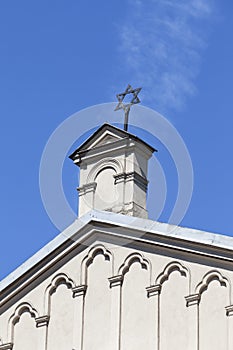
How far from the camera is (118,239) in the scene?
34.3 metres

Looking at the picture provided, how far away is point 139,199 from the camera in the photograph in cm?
3628

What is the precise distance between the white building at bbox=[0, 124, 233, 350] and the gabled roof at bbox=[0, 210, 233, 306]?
0.8 inches

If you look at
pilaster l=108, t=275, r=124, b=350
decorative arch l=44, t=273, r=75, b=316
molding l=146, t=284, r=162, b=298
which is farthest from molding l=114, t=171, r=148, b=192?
molding l=146, t=284, r=162, b=298

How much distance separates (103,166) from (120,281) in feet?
13.2

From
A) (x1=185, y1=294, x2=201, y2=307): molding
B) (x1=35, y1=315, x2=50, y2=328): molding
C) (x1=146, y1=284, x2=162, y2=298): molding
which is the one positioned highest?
(x1=146, y1=284, x2=162, y2=298): molding

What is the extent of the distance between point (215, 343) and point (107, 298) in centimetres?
315

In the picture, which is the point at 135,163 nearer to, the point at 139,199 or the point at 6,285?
the point at 139,199

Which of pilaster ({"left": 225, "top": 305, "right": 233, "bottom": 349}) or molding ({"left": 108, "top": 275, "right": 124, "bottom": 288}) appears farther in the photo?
molding ({"left": 108, "top": 275, "right": 124, "bottom": 288})

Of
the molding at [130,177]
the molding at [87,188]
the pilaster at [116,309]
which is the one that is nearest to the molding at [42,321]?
the pilaster at [116,309]

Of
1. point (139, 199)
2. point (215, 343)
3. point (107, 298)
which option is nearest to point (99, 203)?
point (139, 199)

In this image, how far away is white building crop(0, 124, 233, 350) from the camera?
32.3 metres

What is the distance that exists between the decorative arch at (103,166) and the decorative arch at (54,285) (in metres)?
3.12

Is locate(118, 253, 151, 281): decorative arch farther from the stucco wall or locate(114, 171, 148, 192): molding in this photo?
locate(114, 171, 148, 192): molding

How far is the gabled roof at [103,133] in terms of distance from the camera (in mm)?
36469
